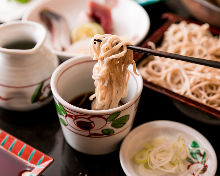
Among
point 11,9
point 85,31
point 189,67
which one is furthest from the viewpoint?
point 11,9

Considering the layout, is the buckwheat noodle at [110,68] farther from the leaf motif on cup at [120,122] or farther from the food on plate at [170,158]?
the food on plate at [170,158]

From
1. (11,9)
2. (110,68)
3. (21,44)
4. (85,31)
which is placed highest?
(110,68)

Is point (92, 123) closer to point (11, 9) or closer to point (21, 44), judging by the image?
point (21, 44)

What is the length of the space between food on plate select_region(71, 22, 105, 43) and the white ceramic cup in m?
0.53

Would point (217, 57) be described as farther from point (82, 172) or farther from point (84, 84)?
point (82, 172)

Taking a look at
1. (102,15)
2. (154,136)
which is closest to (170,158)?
(154,136)

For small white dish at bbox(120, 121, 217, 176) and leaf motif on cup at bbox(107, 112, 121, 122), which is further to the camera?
small white dish at bbox(120, 121, 217, 176)

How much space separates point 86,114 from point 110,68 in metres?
0.18

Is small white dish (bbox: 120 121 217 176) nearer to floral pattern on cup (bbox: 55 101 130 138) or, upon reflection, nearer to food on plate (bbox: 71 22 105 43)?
floral pattern on cup (bbox: 55 101 130 138)

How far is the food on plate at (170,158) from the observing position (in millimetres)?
1083

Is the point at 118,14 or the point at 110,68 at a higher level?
the point at 110,68

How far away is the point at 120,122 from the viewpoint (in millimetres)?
1025

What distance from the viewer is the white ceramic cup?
0.97 metres

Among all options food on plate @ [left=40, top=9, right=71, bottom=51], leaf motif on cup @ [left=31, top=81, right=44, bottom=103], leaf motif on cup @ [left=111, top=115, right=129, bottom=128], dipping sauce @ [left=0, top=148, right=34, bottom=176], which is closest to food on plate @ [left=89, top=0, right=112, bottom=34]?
food on plate @ [left=40, top=9, right=71, bottom=51]
